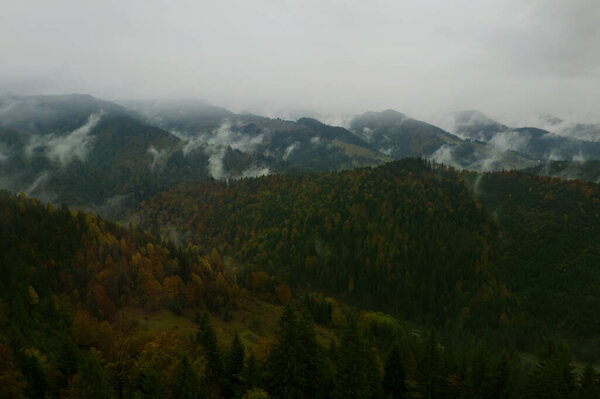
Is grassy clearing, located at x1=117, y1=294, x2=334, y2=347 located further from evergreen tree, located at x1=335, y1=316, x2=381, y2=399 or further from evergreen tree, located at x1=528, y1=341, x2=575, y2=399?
evergreen tree, located at x1=528, y1=341, x2=575, y2=399

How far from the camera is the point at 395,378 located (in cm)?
7150

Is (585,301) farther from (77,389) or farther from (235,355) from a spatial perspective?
(77,389)

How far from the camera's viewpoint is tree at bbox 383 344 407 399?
2795 inches

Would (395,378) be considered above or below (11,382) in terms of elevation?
below

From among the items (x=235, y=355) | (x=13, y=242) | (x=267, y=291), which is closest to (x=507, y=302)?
(x=267, y=291)

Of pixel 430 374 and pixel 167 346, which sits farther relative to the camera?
pixel 430 374

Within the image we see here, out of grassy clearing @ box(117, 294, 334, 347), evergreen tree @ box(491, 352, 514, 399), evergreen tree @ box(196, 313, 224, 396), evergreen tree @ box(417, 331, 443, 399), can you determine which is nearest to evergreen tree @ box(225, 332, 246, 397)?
evergreen tree @ box(196, 313, 224, 396)

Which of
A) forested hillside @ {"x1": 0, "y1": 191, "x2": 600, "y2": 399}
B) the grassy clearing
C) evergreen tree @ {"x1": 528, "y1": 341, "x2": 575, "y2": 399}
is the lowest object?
the grassy clearing

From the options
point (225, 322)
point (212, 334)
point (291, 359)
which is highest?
point (291, 359)

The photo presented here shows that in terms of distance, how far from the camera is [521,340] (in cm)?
16900

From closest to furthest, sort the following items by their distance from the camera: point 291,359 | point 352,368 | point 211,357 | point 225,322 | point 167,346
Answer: point 291,359 → point 352,368 → point 167,346 → point 211,357 → point 225,322

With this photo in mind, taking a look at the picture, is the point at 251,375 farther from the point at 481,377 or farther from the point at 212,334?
the point at 481,377

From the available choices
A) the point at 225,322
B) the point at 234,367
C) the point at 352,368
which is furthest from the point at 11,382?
the point at 225,322

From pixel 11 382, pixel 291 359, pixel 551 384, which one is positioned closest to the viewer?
pixel 11 382
